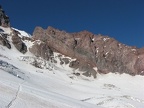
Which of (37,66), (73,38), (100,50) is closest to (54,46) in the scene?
(73,38)

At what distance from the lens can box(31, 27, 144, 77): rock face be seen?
118 meters

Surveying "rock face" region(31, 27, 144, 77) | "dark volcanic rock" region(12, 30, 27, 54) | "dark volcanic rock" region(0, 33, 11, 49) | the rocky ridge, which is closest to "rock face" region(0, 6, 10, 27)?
the rocky ridge

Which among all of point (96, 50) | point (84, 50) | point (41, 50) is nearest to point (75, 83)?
point (41, 50)

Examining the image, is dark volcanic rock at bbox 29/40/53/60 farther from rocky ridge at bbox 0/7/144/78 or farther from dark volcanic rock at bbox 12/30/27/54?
dark volcanic rock at bbox 12/30/27/54

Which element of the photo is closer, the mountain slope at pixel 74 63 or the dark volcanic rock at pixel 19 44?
the mountain slope at pixel 74 63

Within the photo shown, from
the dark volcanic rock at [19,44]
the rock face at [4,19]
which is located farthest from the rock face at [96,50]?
the dark volcanic rock at [19,44]

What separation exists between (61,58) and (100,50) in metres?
26.6

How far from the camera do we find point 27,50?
326ft

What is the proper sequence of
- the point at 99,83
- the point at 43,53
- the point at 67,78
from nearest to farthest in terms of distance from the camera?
the point at 67,78 < the point at 99,83 < the point at 43,53

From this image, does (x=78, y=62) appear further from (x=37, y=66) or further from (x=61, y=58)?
(x=37, y=66)

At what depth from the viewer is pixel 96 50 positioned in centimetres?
12669

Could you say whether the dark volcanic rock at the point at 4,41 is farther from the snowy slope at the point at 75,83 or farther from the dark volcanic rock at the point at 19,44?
the dark volcanic rock at the point at 19,44

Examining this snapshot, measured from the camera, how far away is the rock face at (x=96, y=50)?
118 metres

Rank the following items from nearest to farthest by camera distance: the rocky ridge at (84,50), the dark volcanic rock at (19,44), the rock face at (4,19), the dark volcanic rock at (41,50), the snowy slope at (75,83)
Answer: the snowy slope at (75,83), the dark volcanic rock at (19,44), the dark volcanic rock at (41,50), the rocky ridge at (84,50), the rock face at (4,19)
